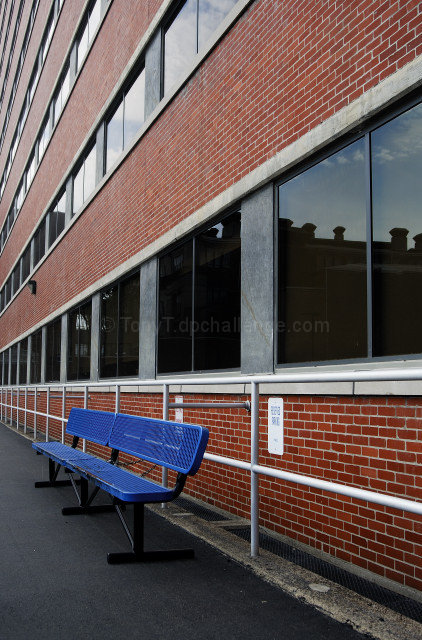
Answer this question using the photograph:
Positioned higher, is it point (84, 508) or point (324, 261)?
point (324, 261)

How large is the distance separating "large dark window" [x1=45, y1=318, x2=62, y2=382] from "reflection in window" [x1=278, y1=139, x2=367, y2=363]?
1256cm

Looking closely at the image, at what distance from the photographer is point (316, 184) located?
5551 mm

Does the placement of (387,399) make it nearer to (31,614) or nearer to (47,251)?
(31,614)

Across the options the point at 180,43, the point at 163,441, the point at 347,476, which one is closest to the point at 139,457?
the point at 163,441

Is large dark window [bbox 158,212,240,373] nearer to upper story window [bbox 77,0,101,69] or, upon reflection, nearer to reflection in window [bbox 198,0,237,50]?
reflection in window [bbox 198,0,237,50]

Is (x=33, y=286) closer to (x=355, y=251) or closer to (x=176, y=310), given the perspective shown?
(x=176, y=310)

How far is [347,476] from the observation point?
4570 millimetres

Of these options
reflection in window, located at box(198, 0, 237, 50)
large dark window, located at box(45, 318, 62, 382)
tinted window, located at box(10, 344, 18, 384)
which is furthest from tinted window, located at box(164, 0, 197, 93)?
tinted window, located at box(10, 344, 18, 384)

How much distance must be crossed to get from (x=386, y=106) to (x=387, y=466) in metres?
2.42

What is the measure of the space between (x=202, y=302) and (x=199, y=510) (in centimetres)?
245

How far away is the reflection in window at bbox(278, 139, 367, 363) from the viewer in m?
4.96

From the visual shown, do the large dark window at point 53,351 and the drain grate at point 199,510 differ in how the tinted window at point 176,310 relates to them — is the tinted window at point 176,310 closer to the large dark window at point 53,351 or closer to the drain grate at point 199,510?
the drain grate at point 199,510

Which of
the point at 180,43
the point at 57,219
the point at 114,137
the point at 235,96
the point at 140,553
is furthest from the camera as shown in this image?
the point at 57,219

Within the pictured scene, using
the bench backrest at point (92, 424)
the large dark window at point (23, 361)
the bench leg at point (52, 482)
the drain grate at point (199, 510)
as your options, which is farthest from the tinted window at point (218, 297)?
the large dark window at point (23, 361)
